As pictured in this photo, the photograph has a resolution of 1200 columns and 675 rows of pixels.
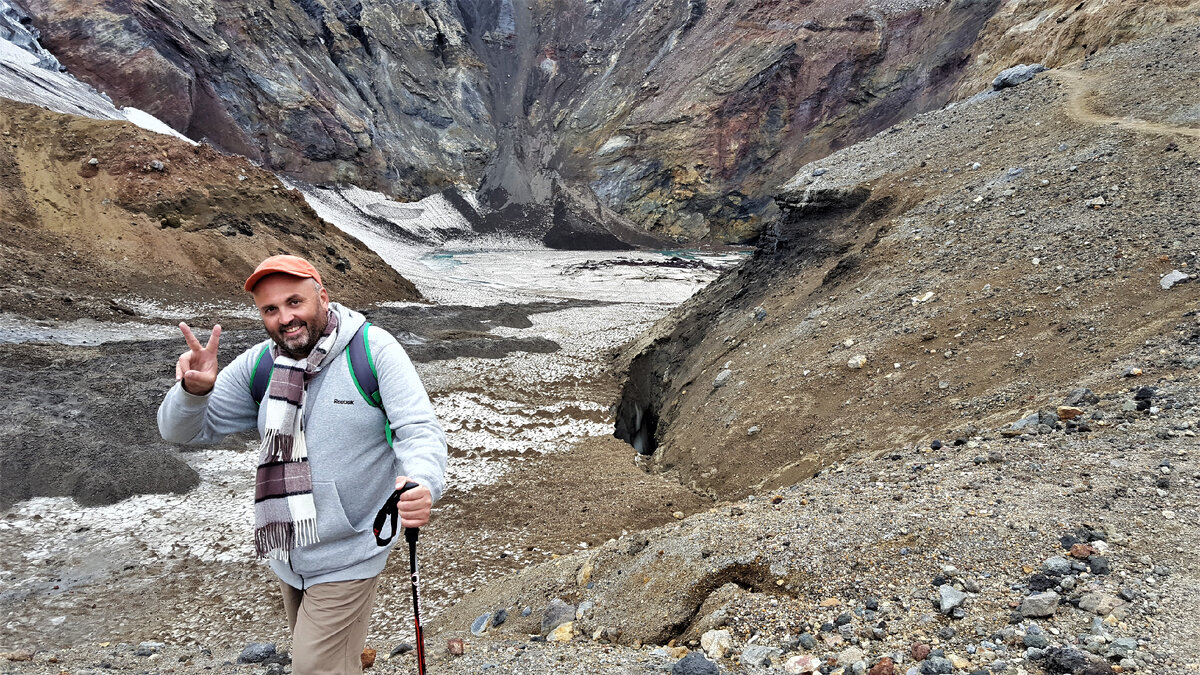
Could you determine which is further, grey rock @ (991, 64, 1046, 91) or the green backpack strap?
grey rock @ (991, 64, 1046, 91)

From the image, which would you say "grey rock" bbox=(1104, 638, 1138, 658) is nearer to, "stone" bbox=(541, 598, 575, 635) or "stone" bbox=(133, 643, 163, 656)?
"stone" bbox=(541, 598, 575, 635)

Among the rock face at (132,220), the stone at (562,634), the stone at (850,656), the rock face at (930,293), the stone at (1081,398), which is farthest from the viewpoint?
the rock face at (132,220)

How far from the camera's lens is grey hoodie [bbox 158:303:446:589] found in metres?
2.48

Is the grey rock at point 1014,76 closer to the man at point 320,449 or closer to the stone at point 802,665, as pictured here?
the stone at point 802,665

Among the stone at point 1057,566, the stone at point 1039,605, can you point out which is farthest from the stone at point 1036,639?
the stone at point 1057,566

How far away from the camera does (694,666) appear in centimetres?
297

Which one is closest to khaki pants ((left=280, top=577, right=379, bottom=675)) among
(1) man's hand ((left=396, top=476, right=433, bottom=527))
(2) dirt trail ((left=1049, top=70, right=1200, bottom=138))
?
(1) man's hand ((left=396, top=476, right=433, bottom=527))

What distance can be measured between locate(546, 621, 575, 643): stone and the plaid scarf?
1.94m

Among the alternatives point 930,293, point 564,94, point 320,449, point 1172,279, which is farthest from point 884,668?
point 564,94

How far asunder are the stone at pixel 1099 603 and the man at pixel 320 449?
271 cm

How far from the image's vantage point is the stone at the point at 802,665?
281 centimetres

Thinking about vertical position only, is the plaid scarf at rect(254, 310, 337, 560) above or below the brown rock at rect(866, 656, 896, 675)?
above

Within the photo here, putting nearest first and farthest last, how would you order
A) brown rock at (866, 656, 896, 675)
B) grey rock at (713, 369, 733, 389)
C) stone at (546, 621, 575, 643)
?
brown rock at (866, 656, 896, 675), stone at (546, 621, 575, 643), grey rock at (713, 369, 733, 389)

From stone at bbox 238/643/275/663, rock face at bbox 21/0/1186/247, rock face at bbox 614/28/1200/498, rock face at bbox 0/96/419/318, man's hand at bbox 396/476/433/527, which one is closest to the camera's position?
man's hand at bbox 396/476/433/527
